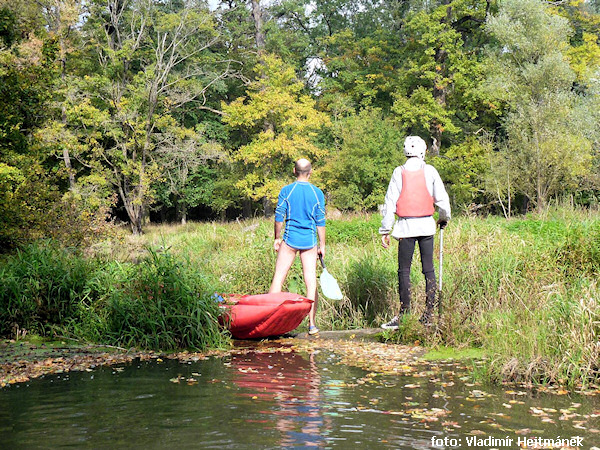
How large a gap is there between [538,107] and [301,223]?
814 inches

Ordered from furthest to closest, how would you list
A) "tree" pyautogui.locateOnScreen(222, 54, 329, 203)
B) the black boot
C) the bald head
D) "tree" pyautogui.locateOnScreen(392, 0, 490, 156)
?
"tree" pyautogui.locateOnScreen(392, 0, 490, 156) < "tree" pyautogui.locateOnScreen(222, 54, 329, 203) < the bald head < the black boot

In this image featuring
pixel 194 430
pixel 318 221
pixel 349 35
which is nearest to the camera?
pixel 194 430

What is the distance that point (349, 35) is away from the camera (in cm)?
3641

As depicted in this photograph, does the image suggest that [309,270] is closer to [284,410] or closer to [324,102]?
[284,410]

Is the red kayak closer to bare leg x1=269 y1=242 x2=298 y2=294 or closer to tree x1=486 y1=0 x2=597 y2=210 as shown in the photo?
bare leg x1=269 y1=242 x2=298 y2=294

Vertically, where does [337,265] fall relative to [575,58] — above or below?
below

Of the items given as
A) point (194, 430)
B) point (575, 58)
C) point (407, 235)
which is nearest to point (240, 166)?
point (575, 58)

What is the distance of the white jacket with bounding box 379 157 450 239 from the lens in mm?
6457

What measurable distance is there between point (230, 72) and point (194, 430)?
31796 millimetres

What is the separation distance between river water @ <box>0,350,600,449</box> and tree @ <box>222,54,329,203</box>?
78.1ft

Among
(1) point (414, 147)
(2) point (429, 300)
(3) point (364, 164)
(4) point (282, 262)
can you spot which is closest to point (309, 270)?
(4) point (282, 262)

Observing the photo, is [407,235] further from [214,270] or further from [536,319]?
[214,270]

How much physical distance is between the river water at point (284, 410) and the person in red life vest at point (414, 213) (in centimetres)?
120

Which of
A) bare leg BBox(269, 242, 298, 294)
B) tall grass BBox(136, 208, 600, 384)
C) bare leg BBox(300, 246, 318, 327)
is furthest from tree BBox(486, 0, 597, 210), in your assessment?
bare leg BBox(269, 242, 298, 294)
